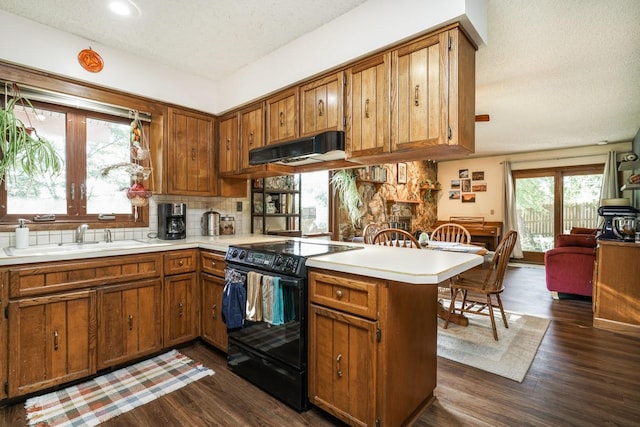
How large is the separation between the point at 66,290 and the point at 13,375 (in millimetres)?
535

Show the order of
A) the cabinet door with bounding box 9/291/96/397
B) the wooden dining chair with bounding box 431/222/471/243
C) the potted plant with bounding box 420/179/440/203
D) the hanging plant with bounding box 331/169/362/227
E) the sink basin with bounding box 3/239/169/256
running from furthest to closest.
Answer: the potted plant with bounding box 420/179/440/203, the hanging plant with bounding box 331/169/362/227, the wooden dining chair with bounding box 431/222/471/243, the sink basin with bounding box 3/239/169/256, the cabinet door with bounding box 9/291/96/397

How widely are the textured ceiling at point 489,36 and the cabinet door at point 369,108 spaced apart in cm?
46

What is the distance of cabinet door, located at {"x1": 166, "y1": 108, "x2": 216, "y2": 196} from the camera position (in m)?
2.98

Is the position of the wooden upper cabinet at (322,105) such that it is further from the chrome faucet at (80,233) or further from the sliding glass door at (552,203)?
the sliding glass door at (552,203)

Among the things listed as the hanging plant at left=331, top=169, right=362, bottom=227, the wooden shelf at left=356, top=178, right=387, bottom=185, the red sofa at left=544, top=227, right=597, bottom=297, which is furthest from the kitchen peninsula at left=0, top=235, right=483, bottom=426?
the red sofa at left=544, top=227, right=597, bottom=297

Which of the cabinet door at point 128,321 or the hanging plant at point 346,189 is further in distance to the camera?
the hanging plant at point 346,189

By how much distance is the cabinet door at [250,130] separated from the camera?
9.49ft

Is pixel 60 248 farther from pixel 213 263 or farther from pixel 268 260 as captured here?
pixel 268 260

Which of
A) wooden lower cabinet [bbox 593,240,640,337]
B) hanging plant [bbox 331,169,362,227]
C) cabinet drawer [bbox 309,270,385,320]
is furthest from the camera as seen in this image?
hanging plant [bbox 331,169,362,227]

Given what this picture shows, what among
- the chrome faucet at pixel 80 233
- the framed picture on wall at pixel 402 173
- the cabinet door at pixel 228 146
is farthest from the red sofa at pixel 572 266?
the chrome faucet at pixel 80 233

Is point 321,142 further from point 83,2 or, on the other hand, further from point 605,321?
point 605,321

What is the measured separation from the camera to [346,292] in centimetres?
161

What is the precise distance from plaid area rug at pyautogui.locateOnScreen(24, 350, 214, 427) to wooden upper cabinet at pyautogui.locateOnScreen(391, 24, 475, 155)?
7.30 ft

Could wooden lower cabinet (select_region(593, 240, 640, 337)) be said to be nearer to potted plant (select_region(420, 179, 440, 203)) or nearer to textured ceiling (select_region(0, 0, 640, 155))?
textured ceiling (select_region(0, 0, 640, 155))
